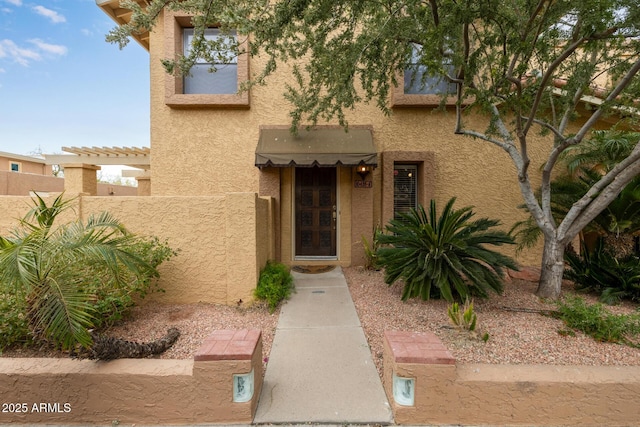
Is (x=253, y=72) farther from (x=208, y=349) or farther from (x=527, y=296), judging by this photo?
(x=527, y=296)

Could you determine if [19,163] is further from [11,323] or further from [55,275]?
[55,275]

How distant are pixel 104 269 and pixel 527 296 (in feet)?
20.2

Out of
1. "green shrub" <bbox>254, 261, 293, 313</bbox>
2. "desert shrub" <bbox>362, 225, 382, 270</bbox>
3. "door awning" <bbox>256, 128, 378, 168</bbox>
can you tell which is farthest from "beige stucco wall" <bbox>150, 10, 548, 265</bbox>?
"green shrub" <bbox>254, 261, 293, 313</bbox>

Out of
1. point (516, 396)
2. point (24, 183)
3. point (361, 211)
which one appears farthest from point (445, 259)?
point (24, 183)

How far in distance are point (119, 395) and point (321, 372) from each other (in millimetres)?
1899

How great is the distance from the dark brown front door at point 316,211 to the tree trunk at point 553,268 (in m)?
4.15

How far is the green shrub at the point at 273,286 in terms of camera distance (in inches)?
187

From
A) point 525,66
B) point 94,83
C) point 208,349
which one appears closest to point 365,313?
point 208,349

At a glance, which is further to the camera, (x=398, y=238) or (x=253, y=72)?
(x=253, y=72)

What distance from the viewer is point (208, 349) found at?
105 inches

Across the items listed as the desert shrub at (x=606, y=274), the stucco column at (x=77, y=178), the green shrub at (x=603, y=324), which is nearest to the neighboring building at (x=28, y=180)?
the stucco column at (x=77, y=178)

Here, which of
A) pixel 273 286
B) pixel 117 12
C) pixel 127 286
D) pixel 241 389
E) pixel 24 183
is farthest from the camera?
pixel 24 183

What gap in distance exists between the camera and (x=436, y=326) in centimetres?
388

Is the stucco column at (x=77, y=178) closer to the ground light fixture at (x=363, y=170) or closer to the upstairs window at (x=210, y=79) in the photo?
the upstairs window at (x=210, y=79)
